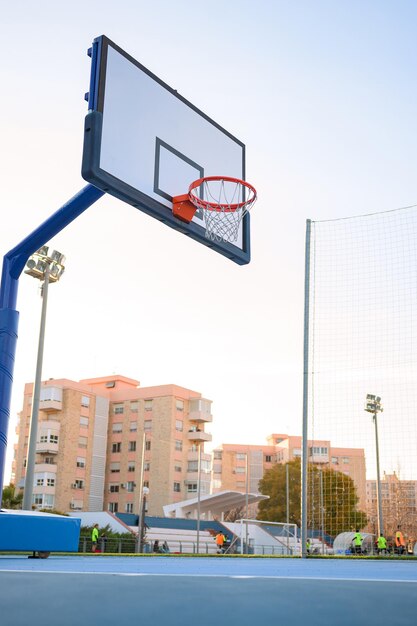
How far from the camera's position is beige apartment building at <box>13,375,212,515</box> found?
5831cm

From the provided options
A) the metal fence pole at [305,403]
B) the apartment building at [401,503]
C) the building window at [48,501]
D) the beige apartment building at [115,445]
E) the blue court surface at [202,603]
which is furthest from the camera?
the beige apartment building at [115,445]

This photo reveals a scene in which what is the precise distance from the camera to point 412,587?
150 inches

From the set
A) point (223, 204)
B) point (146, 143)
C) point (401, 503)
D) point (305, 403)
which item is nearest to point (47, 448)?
point (401, 503)

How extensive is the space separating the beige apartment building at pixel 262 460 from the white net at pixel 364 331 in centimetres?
6309

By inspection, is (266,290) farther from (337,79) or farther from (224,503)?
(224,503)

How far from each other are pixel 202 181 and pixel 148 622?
322 inches

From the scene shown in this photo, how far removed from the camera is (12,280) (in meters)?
10.3

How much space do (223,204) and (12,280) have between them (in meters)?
3.47

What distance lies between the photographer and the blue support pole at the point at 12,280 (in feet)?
32.0

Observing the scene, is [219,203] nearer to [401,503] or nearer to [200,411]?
[401,503]

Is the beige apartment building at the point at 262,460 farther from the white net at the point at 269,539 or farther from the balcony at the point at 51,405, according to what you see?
the balcony at the point at 51,405

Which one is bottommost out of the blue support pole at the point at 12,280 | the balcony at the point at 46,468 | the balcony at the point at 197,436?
the balcony at the point at 46,468

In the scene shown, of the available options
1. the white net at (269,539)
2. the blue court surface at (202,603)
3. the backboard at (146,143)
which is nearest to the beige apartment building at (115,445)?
the white net at (269,539)

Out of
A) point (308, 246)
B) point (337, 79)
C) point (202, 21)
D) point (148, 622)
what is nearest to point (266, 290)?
point (308, 246)
